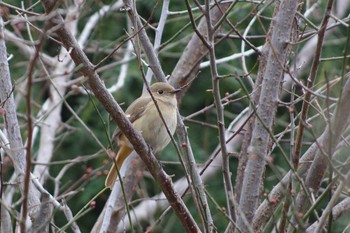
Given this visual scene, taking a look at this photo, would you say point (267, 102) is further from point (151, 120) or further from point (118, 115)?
point (151, 120)

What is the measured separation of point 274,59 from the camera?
4.09m

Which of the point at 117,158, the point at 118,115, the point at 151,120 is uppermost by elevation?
the point at 118,115

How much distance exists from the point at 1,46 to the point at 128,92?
6314mm

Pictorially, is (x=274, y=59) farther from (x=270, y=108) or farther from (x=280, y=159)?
(x=280, y=159)

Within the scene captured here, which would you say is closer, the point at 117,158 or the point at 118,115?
the point at 118,115

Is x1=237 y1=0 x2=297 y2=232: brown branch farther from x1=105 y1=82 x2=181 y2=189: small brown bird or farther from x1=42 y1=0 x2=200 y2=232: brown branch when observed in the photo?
x1=105 y1=82 x2=181 y2=189: small brown bird

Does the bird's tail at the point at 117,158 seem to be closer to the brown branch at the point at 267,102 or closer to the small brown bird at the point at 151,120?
the small brown bird at the point at 151,120

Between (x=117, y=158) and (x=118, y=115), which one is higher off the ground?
(x=118, y=115)

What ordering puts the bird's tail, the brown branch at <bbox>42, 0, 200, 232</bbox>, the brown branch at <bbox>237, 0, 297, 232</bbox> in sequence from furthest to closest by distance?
the bird's tail < the brown branch at <bbox>237, 0, 297, 232</bbox> < the brown branch at <bbox>42, 0, 200, 232</bbox>

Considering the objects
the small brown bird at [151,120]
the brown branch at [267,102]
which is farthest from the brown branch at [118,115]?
the small brown bird at [151,120]

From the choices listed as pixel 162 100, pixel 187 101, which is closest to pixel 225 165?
pixel 162 100

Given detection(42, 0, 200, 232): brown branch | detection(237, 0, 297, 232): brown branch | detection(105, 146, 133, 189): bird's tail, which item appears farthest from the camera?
detection(105, 146, 133, 189): bird's tail

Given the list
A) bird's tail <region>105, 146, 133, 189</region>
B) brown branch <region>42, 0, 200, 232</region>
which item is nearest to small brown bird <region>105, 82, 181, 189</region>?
bird's tail <region>105, 146, 133, 189</region>

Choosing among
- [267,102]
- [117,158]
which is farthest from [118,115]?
[117,158]
